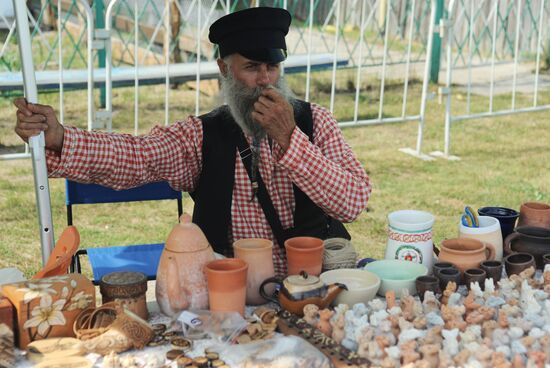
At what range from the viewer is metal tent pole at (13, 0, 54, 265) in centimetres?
219

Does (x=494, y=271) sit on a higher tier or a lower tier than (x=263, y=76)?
lower

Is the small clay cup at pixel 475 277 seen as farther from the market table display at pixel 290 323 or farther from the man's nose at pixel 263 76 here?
the man's nose at pixel 263 76

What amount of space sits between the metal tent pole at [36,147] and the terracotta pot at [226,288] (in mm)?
560

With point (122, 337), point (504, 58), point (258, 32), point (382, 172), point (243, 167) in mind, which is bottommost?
point (382, 172)

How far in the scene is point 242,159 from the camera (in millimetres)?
2797

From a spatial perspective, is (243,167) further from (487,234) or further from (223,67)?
(487,234)

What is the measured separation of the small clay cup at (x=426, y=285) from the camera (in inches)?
84.4

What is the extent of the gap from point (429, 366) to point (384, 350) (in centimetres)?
11

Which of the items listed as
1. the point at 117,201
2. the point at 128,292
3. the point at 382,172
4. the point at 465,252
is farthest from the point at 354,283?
the point at 382,172

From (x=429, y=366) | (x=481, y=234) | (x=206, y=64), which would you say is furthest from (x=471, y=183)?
(x=429, y=366)

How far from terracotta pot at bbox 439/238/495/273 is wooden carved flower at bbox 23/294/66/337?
42.5 inches

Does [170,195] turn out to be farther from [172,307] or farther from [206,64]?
[206,64]

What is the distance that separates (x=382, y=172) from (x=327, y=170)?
384 cm

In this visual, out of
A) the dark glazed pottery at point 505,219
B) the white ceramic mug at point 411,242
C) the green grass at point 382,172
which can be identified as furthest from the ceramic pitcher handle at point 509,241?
the green grass at point 382,172
